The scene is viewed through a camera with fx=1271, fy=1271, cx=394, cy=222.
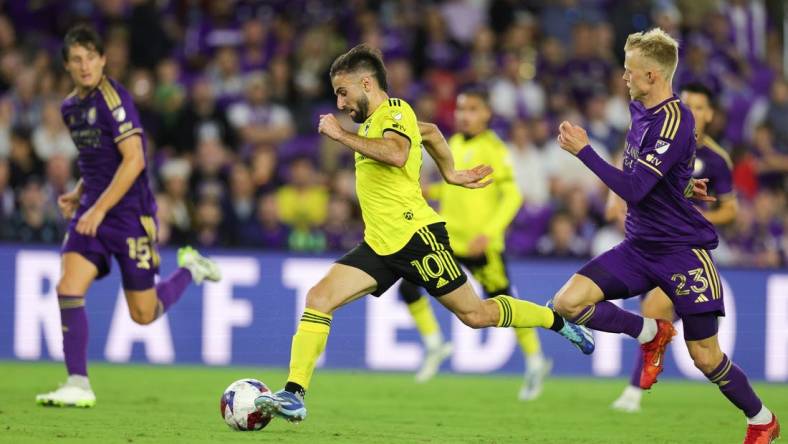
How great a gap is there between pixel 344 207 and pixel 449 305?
22.3 feet

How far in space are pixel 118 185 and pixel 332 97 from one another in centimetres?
807

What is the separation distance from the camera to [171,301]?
1022cm

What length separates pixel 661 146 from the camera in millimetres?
7684

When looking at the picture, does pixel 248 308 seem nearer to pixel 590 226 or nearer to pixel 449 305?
pixel 590 226

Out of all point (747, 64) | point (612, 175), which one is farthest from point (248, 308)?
point (747, 64)

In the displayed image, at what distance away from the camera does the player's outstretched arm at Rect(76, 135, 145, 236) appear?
9195 mm

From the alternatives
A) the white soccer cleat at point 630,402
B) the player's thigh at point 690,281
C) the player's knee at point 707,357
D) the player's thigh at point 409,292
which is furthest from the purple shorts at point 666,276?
the player's thigh at point 409,292

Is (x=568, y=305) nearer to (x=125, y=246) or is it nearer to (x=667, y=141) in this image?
(x=667, y=141)

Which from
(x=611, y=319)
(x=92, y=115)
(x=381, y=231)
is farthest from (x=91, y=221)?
(x=611, y=319)

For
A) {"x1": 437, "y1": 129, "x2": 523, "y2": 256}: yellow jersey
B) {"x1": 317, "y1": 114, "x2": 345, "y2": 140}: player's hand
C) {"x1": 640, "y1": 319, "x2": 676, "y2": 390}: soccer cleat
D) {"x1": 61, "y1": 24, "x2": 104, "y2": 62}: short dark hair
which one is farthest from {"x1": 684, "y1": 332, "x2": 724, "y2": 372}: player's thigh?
{"x1": 61, "y1": 24, "x2": 104, "y2": 62}: short dark hair

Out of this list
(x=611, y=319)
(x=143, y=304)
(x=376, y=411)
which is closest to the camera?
(x=611, y=319)

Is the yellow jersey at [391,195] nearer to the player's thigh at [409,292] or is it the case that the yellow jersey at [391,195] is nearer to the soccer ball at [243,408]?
the soccer ball at [243,408]

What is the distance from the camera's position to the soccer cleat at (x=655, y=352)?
8.15m

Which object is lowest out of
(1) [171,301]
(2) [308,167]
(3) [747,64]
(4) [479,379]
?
(4) [479,379]
